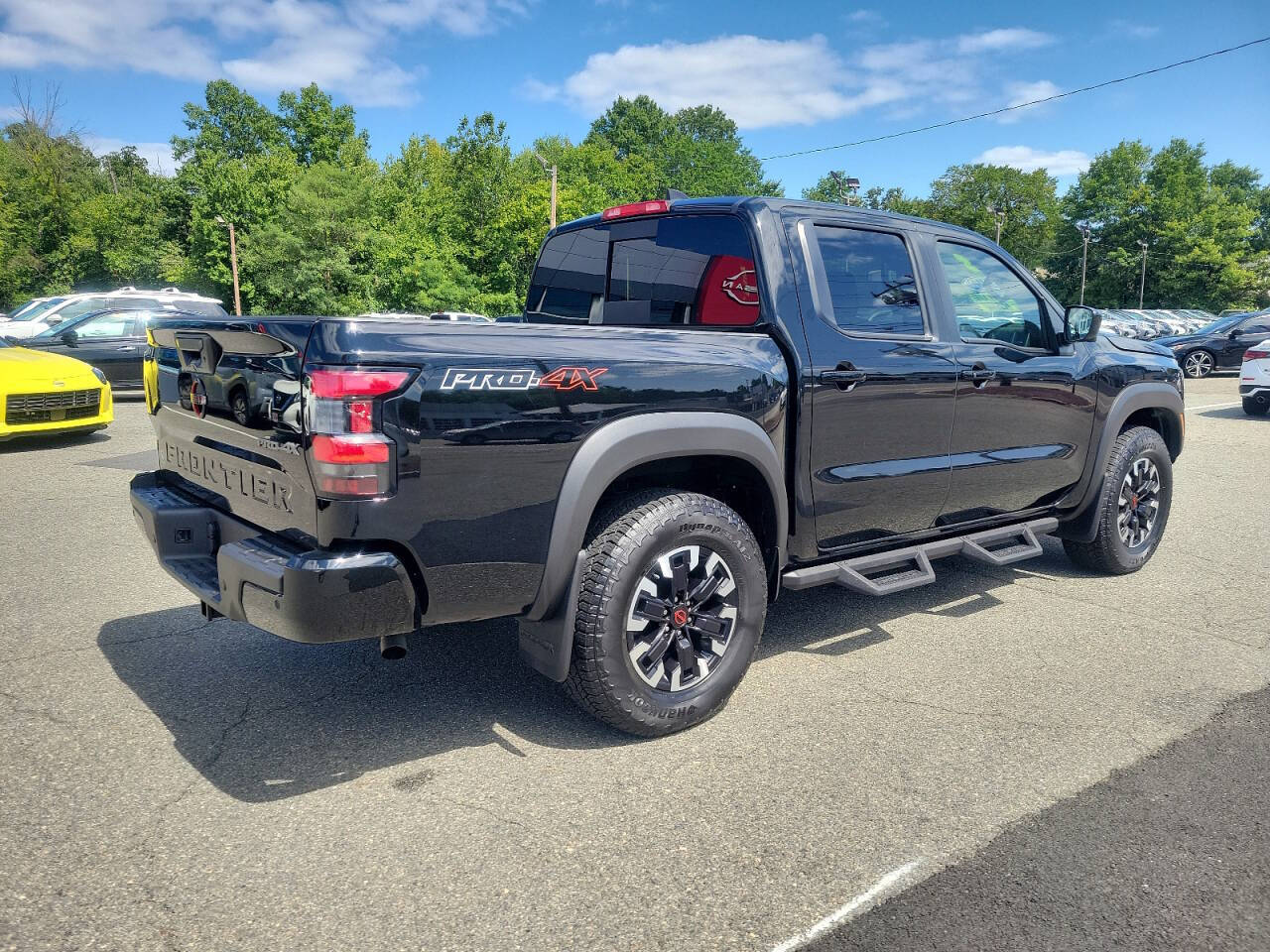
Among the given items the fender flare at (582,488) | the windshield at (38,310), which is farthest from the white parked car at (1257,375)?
the windshield at (38,310)

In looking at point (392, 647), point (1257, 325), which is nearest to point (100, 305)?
point (392, 647)

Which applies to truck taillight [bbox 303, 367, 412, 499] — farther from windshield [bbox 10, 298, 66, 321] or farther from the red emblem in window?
windshield [bbox 10, 298, 66, 321]

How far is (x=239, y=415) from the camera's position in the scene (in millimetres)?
3080

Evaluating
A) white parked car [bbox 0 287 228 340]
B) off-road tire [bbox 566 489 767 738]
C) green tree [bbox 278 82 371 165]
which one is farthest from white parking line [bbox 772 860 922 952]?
green tree [bbox 278 82 371 165]

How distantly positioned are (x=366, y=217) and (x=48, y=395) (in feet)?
138

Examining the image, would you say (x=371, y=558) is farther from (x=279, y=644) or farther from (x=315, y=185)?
(x=315, y=185)

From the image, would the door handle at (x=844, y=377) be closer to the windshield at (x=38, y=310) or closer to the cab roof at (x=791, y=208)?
the cab roof at (x=791, y=208)

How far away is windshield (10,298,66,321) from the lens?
17375mm

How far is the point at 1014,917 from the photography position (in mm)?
2307

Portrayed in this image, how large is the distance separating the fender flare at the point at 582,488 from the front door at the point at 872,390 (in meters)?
0.66

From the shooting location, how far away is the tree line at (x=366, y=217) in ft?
157

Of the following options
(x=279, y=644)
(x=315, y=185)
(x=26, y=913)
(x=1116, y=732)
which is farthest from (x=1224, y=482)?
(x=315, y=185)

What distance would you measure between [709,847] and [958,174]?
99.5 meters

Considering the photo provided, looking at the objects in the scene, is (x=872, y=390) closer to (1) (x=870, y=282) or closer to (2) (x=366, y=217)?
(1) (x=870, y=282)
